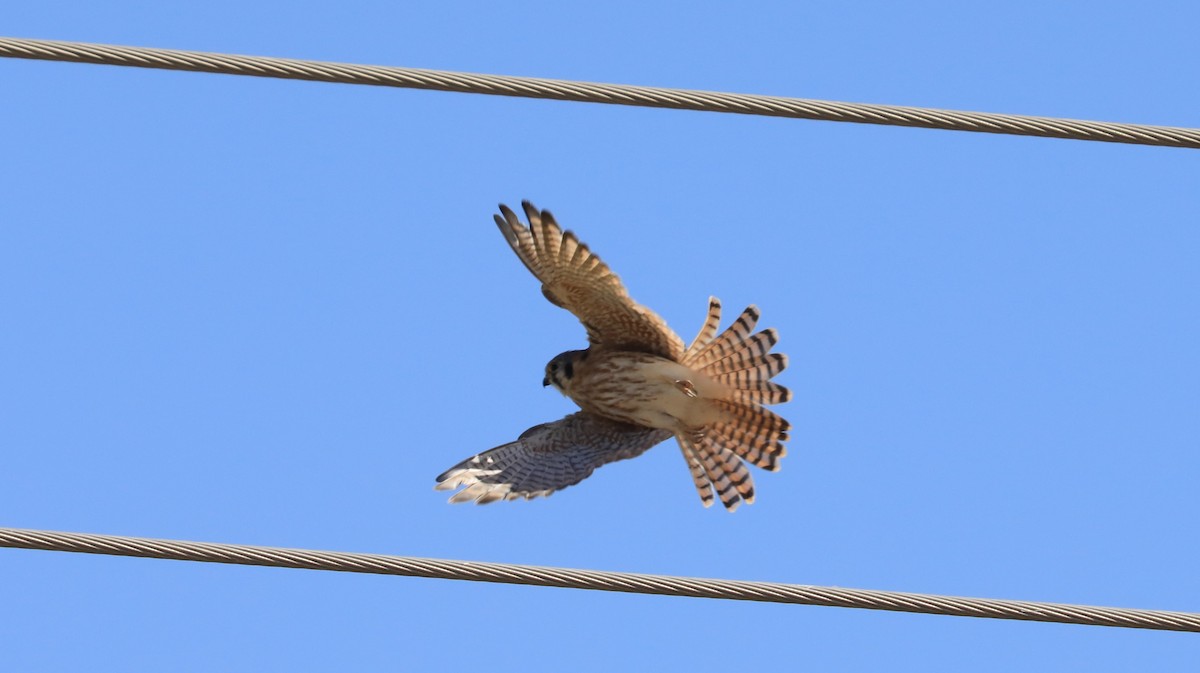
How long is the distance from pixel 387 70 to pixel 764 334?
441cm

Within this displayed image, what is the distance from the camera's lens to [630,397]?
9805mm

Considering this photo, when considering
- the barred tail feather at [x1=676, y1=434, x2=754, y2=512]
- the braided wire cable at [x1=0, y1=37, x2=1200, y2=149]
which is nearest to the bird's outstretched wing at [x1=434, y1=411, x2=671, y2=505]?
the barred tail feather at [x1=676, y1=434, x2=754, y2=512]

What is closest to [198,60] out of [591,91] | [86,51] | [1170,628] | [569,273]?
[86,51]

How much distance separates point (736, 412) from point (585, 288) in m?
1.08

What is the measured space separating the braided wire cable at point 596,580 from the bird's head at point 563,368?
195 inches

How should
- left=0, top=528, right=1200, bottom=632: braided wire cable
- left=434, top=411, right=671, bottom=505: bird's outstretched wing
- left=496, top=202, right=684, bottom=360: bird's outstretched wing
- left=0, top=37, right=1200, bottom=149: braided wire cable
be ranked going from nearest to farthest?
left=0, top=528, right=1200, bottom=632: braided wire cable < left=0, top=37, right=1200, bottom=149: braided wire cable < left=496, top=202, right=684, bottom=360: bird's outstretched wing < left=434, top=411, right=671, bottom=505: bird's outstretched wing

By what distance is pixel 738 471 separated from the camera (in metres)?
9.87

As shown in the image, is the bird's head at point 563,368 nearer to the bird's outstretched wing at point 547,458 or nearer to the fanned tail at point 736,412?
the bird's outstretched wing at point 547,458

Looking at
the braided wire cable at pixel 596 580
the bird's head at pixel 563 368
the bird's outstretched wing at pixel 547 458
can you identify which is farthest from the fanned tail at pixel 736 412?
the braided wire cable at pixel 596 580

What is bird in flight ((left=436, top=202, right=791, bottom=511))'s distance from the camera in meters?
9.48

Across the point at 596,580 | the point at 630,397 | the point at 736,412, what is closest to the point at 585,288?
the point at 630,397

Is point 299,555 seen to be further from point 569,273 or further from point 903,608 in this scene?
point 569,273

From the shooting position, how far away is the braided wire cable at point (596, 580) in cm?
511

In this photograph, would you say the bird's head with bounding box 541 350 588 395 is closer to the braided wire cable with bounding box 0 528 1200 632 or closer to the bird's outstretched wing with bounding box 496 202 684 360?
the bird's outstretched wing with bounding box 496 202 684 360
